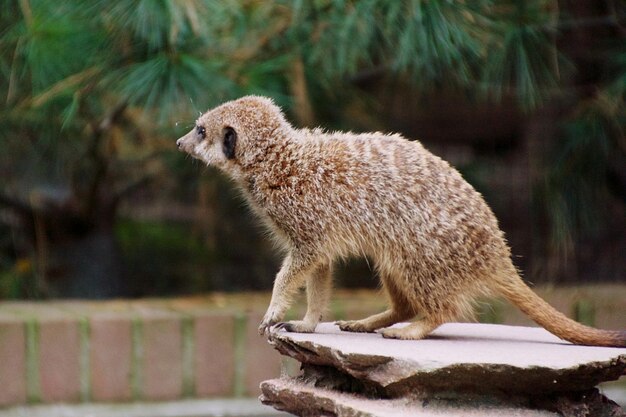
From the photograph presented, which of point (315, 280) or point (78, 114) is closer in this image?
point (315, 280)

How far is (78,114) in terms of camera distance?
333 cm

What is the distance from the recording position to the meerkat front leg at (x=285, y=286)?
6.74ft

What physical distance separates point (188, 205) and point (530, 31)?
1.76 metres

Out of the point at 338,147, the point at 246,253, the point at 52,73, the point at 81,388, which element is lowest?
the point at 81,388

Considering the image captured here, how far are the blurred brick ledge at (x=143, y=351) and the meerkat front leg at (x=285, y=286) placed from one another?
3.06ft

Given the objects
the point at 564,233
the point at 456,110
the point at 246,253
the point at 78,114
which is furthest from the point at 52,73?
the point at 456,110

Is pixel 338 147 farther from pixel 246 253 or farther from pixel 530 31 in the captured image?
pixel 246 253

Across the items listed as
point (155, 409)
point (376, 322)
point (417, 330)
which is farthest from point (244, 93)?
point (417, 330)

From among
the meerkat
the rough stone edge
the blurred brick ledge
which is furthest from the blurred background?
the rough stone edge

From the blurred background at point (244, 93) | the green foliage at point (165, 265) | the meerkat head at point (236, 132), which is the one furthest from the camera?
the green foliage at point (165, 265)

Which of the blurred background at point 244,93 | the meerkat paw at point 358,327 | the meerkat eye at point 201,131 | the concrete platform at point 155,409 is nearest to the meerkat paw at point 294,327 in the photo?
the meerkat paw at point 358,327

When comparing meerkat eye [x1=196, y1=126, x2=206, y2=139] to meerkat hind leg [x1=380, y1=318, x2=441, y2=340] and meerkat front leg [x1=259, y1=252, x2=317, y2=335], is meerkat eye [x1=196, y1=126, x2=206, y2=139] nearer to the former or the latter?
meerkat front leg [x1=259, y1=252, x2=317, y2=335]

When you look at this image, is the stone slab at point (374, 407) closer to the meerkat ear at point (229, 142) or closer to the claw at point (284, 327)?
the claw at point (284, 327)

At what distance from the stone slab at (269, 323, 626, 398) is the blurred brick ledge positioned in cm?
111
